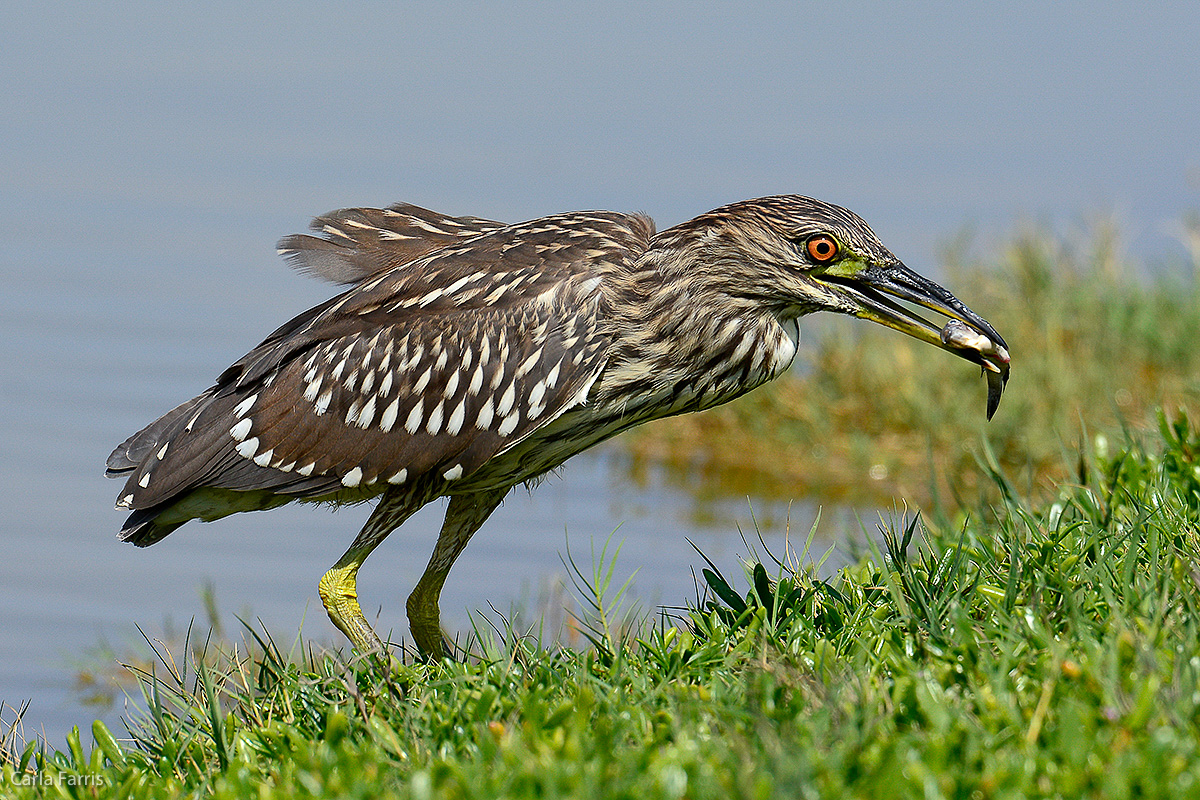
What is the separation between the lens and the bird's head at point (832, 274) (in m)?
4.96

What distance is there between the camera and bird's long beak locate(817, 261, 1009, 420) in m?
4.92

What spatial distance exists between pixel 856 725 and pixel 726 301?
2.22m

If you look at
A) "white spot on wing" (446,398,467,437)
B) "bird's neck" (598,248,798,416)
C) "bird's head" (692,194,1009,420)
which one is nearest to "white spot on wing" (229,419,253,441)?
"white spot on wing" (446,398,467,437)

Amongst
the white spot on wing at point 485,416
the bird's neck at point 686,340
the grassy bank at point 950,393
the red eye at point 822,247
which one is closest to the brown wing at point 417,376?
the white spot on wing at point 485,416

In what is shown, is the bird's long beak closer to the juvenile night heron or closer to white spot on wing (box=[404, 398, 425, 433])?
the juvenile night heron

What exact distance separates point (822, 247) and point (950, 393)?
15.5 feet

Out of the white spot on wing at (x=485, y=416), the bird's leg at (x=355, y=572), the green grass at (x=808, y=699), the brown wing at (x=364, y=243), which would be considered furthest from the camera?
the brown wing at (x=364, y=243)

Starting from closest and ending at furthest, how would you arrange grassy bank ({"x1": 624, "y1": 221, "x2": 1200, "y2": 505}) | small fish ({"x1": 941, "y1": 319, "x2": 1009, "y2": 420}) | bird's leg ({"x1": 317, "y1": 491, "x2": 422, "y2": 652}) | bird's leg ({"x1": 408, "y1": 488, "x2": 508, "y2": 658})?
small fish ({"x1": 941, "y1": 319, "x2": 1009, "y2": 420}) < bird's leg ({"x1": 317, "y1": 491, "x2": 422, "y2": 652}) < bird's leg ({"x1": 408, "y1": 488, "x2": 508, "y2": 658}) < grassy bank ({"x1": 624, "y1": 221, "x2": 1200, "y2": 505})

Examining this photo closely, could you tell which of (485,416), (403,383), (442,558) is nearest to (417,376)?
(403,383)

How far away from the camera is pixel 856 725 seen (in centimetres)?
331

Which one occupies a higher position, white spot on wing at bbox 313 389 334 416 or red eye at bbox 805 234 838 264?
red eye at bbox 805 234 838 264

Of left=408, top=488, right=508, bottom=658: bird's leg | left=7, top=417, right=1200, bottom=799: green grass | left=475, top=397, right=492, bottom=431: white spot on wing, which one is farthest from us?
left=408, top=488, right=508, bottom=658: bird's leg

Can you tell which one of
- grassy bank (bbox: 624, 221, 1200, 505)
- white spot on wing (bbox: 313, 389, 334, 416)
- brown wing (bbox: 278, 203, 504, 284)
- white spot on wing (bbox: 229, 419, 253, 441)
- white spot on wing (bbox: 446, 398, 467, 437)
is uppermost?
brown wing (bbox: 278, 203, 504, 284)

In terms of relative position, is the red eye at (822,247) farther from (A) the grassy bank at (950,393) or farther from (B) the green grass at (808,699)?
(A) the grassy bank at (950,393)
